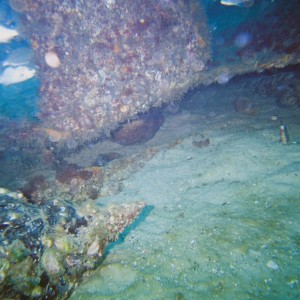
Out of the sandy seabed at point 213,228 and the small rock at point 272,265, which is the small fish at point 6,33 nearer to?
the sandy seabed at point 213,228

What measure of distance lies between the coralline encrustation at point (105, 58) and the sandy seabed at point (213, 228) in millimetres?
2073

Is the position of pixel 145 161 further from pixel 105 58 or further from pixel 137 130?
pixel 105 58

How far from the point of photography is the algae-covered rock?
214cm

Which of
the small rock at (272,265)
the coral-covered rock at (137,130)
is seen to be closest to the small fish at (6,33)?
the coral-covered rock at (137,130)

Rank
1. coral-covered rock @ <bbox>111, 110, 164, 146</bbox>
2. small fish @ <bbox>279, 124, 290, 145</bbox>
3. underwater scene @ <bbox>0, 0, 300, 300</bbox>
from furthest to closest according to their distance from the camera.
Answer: coral-covered rock @ <bbox>111, 110, 164, 146</bbox> → small fish @ <bbox>279, 124, 290, 145</bbox> → underwater scene @ <bbox>0, 0, 300, 300</bbox>

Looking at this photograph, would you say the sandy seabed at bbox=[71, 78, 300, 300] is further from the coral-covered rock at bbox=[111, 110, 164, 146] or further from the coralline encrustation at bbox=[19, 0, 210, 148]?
the coral-covered rock at bbox=[111, 110, 164, 146]

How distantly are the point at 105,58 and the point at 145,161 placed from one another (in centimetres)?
314

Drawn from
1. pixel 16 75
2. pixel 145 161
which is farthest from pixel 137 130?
pixel 16 75

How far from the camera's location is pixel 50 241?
249 cm

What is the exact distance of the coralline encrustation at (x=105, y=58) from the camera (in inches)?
238

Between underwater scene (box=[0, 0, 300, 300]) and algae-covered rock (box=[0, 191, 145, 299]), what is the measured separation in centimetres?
1

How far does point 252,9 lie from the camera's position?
14.2 meters

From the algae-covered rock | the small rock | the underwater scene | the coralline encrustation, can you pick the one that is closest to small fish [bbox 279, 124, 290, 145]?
the underwater scene

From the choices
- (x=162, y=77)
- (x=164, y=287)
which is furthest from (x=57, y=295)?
(x=162, y=77)
